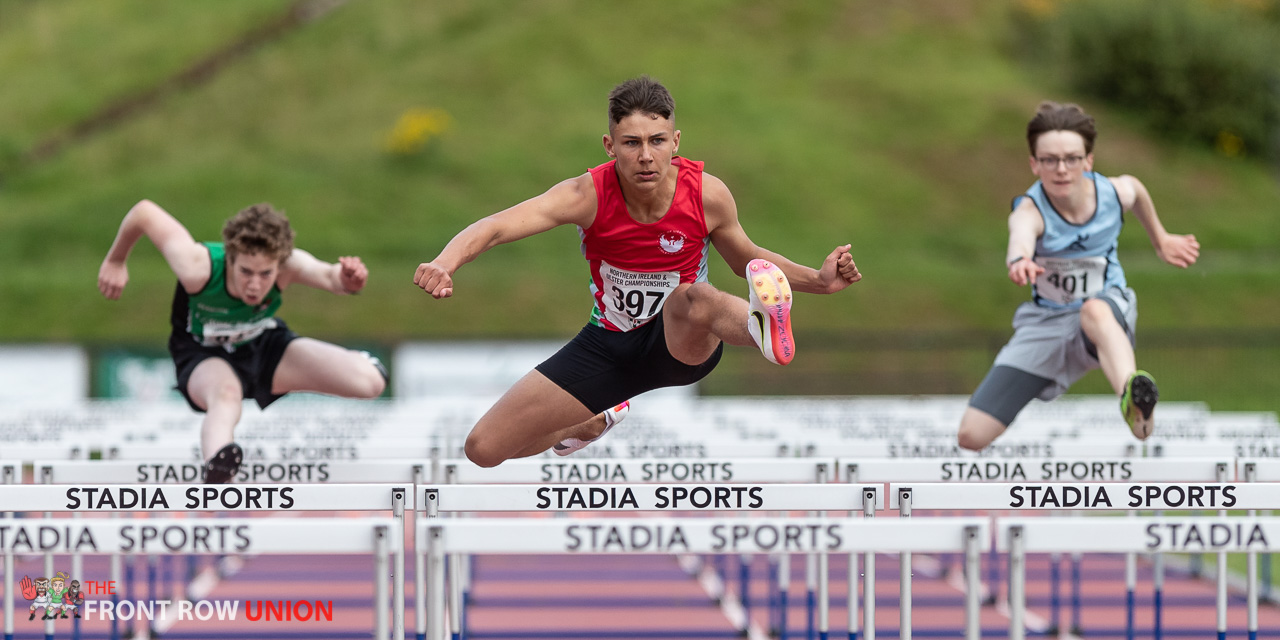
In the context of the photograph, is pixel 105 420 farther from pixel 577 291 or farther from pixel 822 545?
pixel 577 291

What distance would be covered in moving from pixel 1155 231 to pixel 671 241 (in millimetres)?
2659

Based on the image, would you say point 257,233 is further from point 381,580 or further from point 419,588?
point 381,580

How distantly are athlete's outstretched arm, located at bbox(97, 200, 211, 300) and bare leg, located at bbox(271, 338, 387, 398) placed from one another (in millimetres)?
541

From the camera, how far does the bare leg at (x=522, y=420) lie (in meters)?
5.08

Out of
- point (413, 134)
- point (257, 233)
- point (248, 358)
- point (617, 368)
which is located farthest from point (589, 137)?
point (617, 368)

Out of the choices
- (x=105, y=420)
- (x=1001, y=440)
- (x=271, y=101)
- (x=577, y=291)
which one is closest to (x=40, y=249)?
(x=271, y=101)

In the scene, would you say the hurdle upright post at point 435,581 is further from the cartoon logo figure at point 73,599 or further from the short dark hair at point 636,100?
the short dark hair at point 636,100

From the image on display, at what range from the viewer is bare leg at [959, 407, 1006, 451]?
5.88 meters

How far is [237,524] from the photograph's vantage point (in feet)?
10.8

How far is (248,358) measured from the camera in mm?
6086

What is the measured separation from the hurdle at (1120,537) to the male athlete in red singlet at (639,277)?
124 cm

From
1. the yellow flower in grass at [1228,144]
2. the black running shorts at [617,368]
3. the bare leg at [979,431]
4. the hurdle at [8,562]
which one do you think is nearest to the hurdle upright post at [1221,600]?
the bare leg at [979,431]

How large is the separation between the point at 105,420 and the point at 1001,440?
5.92 m

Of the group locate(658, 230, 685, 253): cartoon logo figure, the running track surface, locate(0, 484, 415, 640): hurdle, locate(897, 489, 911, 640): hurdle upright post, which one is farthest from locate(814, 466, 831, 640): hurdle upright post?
the running track surface
